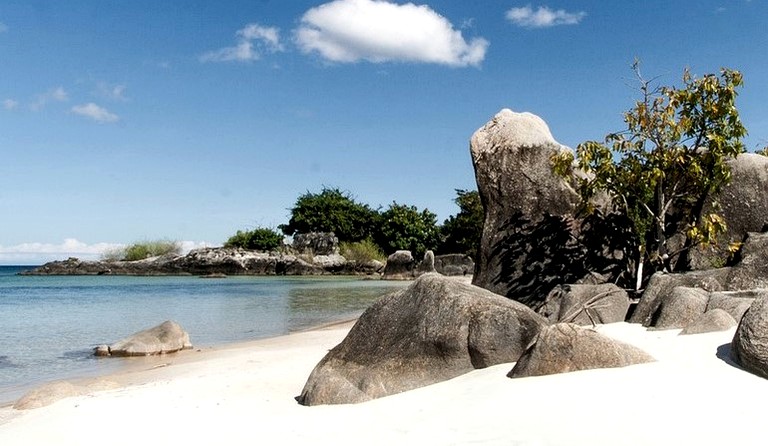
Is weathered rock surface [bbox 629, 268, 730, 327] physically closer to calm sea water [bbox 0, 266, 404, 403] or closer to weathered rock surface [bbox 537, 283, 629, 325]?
weathered rock surface [bbox 537, 283, 629, 325]

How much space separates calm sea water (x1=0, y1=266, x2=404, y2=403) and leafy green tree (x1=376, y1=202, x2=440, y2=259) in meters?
31.4

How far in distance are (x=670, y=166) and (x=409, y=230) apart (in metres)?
49.4

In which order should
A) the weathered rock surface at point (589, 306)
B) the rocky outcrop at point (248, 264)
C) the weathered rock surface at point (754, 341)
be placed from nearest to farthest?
1. the weathered rock surface at point (754, 341)
2. the weathered rock surface at point (589, 306)
3. the rocky outcrop at point (248, 264)

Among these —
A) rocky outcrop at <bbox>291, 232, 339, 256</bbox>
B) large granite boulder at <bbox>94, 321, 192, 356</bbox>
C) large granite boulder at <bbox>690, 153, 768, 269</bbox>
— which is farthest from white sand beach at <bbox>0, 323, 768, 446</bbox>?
rocky outcrop at <bbox>291, 232, 339, 256</bbox>

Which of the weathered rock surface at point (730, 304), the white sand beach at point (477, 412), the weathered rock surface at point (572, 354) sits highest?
the weathered rock surface at point (730, 304)

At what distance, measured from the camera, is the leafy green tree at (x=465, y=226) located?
47572 mm

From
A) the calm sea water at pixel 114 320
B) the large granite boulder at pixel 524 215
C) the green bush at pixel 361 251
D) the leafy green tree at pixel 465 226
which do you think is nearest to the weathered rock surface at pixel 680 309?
the large granite boulder at pixel 524 215

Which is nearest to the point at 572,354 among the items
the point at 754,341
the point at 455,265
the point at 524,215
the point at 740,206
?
the point at 754,341

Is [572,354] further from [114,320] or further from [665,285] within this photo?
[114,320]

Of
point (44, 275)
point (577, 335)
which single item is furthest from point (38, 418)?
point (44, 275)

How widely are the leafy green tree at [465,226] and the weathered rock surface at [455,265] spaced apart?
0.99 meters

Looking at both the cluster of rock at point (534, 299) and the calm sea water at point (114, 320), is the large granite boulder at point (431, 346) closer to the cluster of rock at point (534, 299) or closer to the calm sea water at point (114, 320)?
the cluster of rock at point (534, 299)

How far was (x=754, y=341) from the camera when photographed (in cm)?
572

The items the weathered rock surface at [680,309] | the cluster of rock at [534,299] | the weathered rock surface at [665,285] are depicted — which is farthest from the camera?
the weathered rock surface at [665,285]
